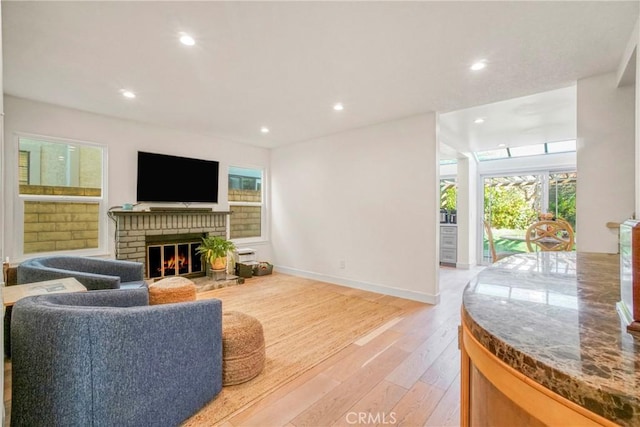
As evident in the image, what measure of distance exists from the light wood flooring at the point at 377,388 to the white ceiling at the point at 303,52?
8.13ft

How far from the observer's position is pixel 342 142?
184 inches

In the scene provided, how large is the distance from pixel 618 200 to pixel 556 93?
1432 mm

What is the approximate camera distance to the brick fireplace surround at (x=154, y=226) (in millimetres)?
3986

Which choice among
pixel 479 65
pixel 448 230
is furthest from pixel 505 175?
pixel 479 65

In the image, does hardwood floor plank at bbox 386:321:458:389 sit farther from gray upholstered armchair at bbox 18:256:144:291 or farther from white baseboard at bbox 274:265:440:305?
gray upholstered armchair at bbox 18:256:144:291

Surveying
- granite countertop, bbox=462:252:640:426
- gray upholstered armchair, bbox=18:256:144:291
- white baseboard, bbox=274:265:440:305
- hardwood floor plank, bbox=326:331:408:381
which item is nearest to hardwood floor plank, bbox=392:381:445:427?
hardwood floor plank, bbox=326:331:408:381

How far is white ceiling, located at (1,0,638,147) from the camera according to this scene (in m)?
1.84

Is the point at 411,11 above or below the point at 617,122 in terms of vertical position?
above

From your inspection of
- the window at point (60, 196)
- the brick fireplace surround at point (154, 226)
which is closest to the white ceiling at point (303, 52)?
the window at point (60, 196)

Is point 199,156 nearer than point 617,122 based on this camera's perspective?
No

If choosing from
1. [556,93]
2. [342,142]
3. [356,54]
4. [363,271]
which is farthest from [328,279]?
[556,93]

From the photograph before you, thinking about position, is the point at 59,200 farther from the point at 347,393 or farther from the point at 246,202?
the point at 347,393

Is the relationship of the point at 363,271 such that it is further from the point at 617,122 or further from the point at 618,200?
the point at 617,122

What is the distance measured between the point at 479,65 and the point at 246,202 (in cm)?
436
